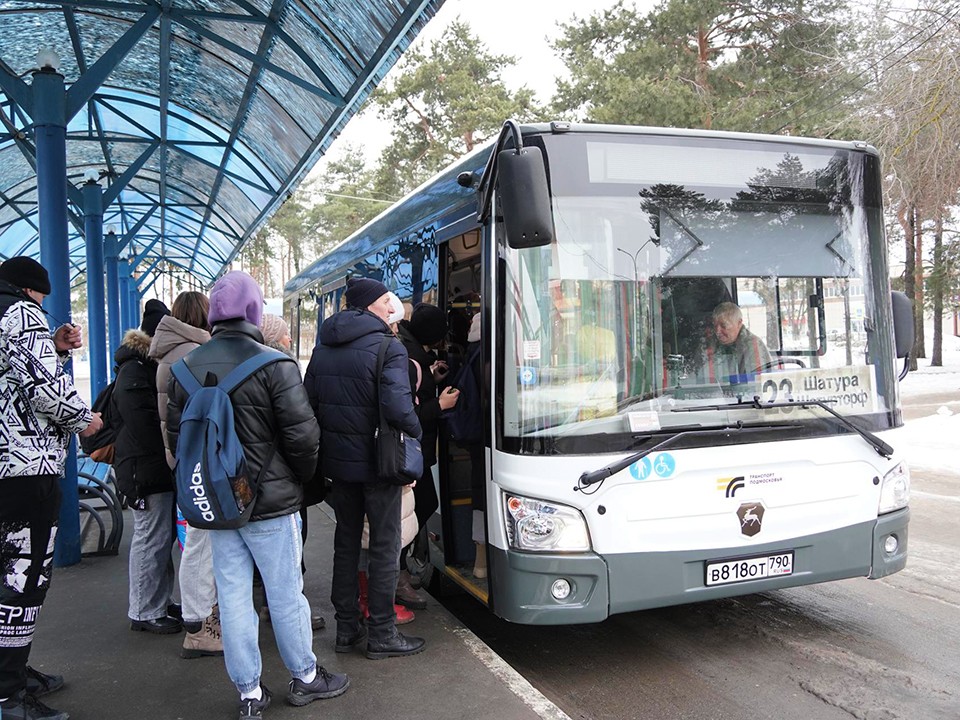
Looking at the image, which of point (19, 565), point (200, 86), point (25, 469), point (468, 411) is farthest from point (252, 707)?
point (200, 86)

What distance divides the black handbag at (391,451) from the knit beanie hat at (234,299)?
719 mm

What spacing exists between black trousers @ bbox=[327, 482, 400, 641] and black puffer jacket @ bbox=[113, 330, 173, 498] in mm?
1096

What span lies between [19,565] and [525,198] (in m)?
2.80

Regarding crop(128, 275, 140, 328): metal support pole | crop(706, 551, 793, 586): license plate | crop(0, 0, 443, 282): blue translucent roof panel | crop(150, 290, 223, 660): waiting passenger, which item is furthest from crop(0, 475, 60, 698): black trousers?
crop(128, 275, 140, 328): metal support pole

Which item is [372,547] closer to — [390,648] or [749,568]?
[390,648]

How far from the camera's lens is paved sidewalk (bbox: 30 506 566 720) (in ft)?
12.0

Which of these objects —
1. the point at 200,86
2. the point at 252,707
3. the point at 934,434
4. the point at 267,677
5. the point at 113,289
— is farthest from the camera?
the point at 113,289

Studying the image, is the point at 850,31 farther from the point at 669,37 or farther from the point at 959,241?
the point at 959,241

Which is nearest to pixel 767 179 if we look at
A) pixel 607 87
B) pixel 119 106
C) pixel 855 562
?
pixel 855 562

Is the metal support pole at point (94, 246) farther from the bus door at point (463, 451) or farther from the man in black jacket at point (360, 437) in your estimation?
the man in black jacket at point (360, 437)

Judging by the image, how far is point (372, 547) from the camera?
13.9ft

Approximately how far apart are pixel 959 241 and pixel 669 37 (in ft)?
33.2

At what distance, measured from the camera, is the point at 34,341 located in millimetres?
3643

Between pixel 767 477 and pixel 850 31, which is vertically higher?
pixel 850 31
